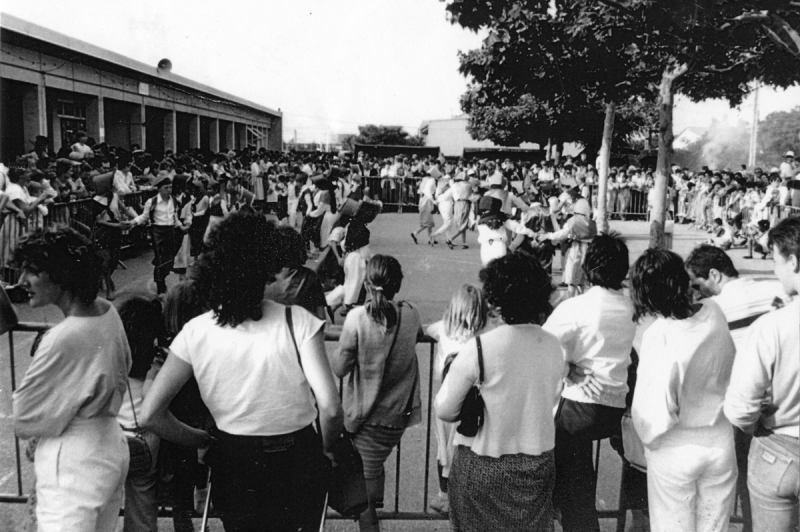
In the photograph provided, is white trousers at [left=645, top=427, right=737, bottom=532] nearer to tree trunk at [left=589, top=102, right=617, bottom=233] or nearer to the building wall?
tree trunk at [left=589, top=102, right=617, bottom=233]

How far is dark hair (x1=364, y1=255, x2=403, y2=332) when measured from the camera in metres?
3.89

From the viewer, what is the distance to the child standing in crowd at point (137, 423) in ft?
11.1

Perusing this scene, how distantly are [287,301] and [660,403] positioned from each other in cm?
223

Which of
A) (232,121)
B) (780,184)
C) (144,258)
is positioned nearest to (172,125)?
(232,121)

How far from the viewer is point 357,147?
145 ft

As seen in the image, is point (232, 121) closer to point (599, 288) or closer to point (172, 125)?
point (172, 125)

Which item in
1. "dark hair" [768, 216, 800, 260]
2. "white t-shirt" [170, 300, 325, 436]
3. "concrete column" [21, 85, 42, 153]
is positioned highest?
"concrete column" [21, 85, 42, 153]

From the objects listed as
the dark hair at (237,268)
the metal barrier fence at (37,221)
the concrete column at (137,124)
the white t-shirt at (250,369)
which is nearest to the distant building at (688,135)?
the concrete column at (137,124)

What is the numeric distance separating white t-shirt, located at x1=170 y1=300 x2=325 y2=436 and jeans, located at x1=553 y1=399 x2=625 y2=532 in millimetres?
1459

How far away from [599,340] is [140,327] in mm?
2035

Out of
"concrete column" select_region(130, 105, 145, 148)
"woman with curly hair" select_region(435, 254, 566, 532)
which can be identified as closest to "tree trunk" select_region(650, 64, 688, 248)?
"woman with curly hair" select_region(435, 254, 566, 532)

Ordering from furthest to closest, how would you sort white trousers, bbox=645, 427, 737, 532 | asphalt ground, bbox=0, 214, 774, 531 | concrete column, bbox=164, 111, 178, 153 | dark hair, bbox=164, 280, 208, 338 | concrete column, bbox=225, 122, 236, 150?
concrete column, bbox=225, 122, 236, 150 < concrete column, bbox=164, 111, 178, 153 < asphalt ground, bbox=0, 214, 774, 531 < dark hair, bbox=164, 280, 208, 338 < white trousers, bbox=645, 427, 737, 532

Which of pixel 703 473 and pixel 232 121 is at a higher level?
pixel 232 121

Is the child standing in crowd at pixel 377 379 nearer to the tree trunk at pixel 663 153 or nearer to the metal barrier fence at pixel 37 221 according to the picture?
the metal barrier fence at pixel 37 221
